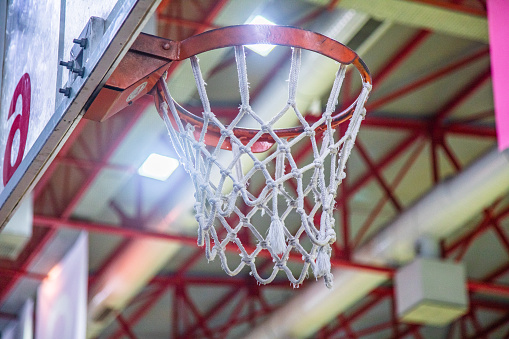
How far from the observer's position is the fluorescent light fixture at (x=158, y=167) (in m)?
11.5

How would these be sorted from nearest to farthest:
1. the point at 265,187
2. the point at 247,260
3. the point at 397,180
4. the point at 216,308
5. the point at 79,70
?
Result: the point at 79,70, the point at 247,260, the point at 265,187, the point at 397,180, the point at 216,308

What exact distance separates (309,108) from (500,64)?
239cm

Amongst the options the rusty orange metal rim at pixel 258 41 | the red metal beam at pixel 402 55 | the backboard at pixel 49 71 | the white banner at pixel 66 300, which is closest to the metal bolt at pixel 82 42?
the backboard at pixel 49 71

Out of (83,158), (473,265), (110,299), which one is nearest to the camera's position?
(83,158)

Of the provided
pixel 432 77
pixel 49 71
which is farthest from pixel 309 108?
pixel 49 71

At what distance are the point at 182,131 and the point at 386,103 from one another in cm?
701

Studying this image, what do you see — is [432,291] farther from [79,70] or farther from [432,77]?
[79,70]

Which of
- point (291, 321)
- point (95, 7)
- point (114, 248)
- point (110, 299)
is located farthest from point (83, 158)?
point (95, 7)

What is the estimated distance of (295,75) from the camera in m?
4.89

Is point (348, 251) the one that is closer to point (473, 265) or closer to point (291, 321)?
point (291, 321)

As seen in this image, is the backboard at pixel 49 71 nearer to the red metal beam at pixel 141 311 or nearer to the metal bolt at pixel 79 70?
the metal bolt at pixel 79 70

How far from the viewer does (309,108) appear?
9.08 m

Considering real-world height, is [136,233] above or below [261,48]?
below

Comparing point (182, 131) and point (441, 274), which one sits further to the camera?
point (441, 274)
